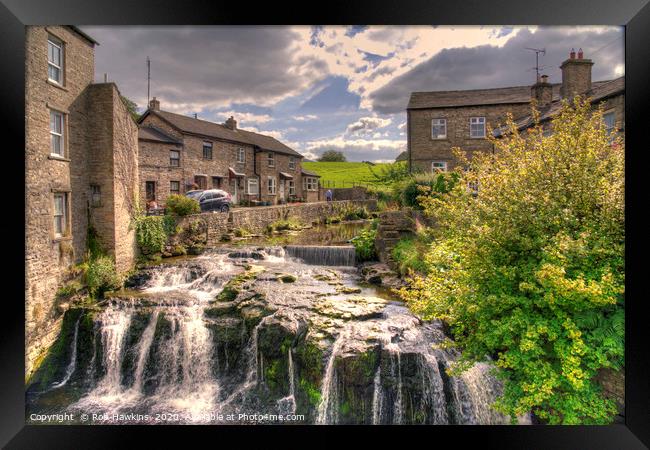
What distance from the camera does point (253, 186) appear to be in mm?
16094

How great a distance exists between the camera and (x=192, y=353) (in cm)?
509

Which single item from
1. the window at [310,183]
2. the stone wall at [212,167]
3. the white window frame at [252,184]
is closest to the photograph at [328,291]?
the stone wall at [212,167]

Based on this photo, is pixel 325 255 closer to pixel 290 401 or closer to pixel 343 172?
pixel 290 401

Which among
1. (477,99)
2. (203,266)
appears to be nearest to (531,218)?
(203,266)

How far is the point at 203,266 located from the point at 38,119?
12.3 ft

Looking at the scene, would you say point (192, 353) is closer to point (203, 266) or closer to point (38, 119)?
point (203, 266)

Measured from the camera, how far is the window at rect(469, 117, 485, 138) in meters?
11.3

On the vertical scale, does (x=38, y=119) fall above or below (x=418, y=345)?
above

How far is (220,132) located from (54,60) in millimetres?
9681

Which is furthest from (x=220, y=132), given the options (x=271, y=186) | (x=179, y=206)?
(x=179, y=206)

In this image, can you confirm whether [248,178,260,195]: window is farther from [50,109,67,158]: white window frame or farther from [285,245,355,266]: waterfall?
[50,109,67,158]: white window frame

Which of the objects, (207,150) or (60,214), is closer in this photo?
(60,214)

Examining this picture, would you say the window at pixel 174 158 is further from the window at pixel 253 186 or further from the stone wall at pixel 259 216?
the window at pixel 253 186

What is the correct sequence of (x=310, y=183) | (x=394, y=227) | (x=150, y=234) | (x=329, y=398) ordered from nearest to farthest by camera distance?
(x=329, y=398), (x=394, y=227), (x=150, y=234), (x=310, y=183)
